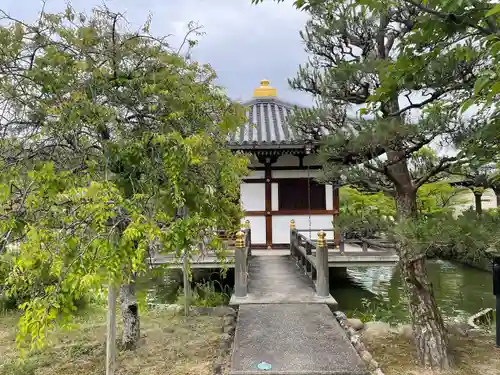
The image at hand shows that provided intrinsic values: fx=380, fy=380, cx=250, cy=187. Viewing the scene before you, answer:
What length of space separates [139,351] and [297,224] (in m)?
6.84

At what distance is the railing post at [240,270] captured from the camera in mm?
6102

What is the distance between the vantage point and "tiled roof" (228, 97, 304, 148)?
31.7ft

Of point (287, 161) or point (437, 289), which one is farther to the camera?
point (287, 161)

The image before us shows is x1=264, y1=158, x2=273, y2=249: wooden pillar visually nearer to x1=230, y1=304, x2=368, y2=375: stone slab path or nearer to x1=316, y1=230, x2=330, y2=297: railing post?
x1=316, y1=230, x2=330, y2=297: railing post

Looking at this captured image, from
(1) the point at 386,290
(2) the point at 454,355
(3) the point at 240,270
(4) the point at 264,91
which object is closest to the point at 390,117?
(2) the point at 454,355

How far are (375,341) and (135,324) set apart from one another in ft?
9.50

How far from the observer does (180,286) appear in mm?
9461

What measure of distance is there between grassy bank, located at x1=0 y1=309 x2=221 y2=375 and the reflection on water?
3903mm

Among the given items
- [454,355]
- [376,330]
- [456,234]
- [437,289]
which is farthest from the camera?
[437,289]

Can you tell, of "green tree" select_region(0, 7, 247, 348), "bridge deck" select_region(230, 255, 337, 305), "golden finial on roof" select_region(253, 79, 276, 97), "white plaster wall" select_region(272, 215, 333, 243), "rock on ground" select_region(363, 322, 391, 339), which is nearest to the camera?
"green tree" select_region(0, 7, 247, 348)

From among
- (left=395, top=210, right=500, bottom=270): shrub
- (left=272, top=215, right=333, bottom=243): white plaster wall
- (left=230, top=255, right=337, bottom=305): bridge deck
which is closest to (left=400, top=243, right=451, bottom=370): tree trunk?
(left=395, top=210, right=500, bottom=270): shrub

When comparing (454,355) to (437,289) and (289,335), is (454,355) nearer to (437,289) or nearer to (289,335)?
(289,335)

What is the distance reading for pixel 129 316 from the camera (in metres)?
4.25

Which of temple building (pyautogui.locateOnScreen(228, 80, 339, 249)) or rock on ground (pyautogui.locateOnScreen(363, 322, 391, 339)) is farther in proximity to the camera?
temple building (pyautogui.locateOnScreen(228, 80, 339, 249))
